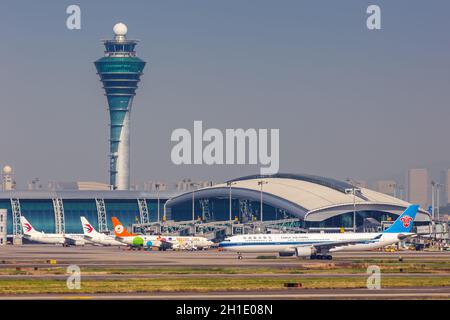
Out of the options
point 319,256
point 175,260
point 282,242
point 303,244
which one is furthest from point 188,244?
point 319,256

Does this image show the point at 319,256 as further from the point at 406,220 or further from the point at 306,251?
the point at 406,220

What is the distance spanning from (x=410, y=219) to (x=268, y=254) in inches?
888

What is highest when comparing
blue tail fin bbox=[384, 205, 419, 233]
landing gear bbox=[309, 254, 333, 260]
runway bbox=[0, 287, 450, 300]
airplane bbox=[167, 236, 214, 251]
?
blue tail fin bbox=[384, 205, 419, 233]

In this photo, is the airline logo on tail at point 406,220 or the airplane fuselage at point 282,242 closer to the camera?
the airplane fuselage at point 282,242

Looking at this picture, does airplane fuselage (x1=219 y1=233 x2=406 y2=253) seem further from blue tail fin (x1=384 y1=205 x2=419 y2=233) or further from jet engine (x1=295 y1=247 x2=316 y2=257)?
blue tail fin (x1=384 y1=205 x2=419 y2=233)

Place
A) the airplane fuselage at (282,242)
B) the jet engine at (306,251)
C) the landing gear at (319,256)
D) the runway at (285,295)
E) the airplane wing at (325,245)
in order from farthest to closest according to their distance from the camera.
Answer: the airplane fuselage at (282,242)
the airplane wing at (325,245)
the jet engine at (306,251)
the landing gear at (319,256)
the runway at (285,295)

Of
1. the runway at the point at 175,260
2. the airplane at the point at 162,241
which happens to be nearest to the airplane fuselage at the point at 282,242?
the runway at the point at 175,260

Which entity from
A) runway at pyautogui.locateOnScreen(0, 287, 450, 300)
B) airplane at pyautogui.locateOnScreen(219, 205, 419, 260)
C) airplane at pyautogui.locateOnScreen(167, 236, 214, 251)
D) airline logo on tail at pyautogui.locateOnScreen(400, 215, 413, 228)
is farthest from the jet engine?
runway at pyautogui.locateOnScreen(0, 287, 450, 300)

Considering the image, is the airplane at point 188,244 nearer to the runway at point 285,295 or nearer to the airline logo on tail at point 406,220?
the airline logo on tail at point 406,220

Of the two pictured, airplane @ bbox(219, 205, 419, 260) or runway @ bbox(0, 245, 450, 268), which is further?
airplane @ bbox(219, 205, 419, 260)

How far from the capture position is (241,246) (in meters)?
141

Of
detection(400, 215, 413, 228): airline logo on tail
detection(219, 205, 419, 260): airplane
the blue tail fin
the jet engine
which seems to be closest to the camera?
the jet engine

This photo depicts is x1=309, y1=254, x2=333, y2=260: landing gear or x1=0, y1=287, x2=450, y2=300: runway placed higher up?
x1=0, y1=287, x2=450, y2=300: runway
